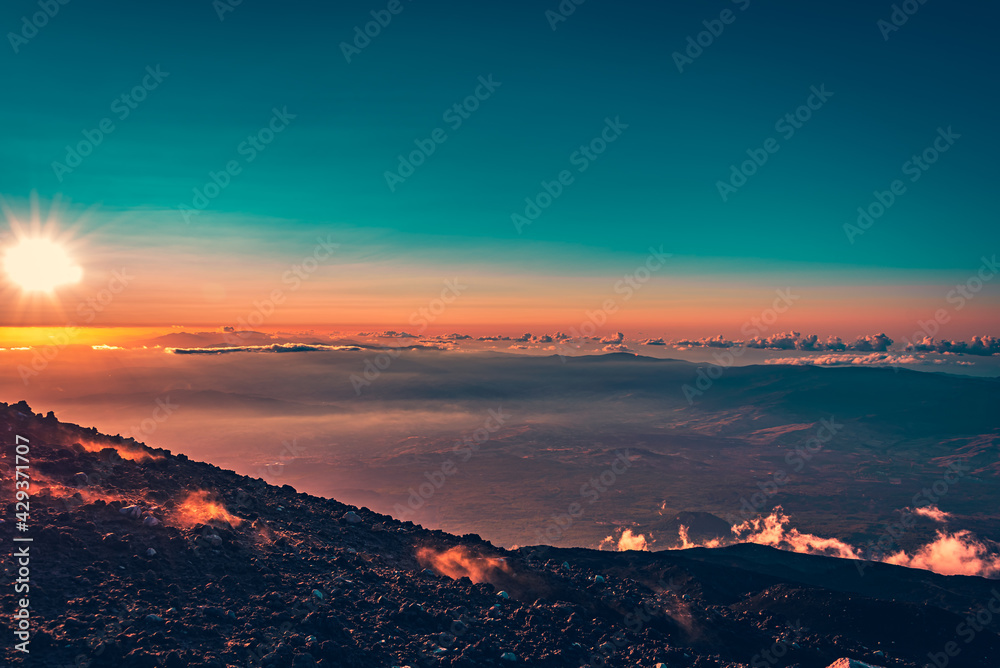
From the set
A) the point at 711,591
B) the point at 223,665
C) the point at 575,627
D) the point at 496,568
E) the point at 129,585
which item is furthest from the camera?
the point at 711,591

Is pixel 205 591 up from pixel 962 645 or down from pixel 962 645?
up

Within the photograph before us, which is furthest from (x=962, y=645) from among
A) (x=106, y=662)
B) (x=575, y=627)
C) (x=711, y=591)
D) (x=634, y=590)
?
(x=106, y=662)

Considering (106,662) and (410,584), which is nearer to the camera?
(106,662)

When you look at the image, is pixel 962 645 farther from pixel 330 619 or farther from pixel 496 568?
pixel 330 619

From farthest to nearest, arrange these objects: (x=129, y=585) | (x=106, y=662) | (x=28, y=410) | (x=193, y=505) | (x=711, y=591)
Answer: (x=711, y=591)
(x=28, y=410)
(x=193, y=505)
(x=129, y=585)
(x=106, y=662)

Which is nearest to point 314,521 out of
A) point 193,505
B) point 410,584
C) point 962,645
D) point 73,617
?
point 193,505

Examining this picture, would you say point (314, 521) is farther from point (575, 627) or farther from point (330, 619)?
point (575, 627)

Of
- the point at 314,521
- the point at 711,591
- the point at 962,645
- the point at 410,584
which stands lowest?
the point at 962,645
